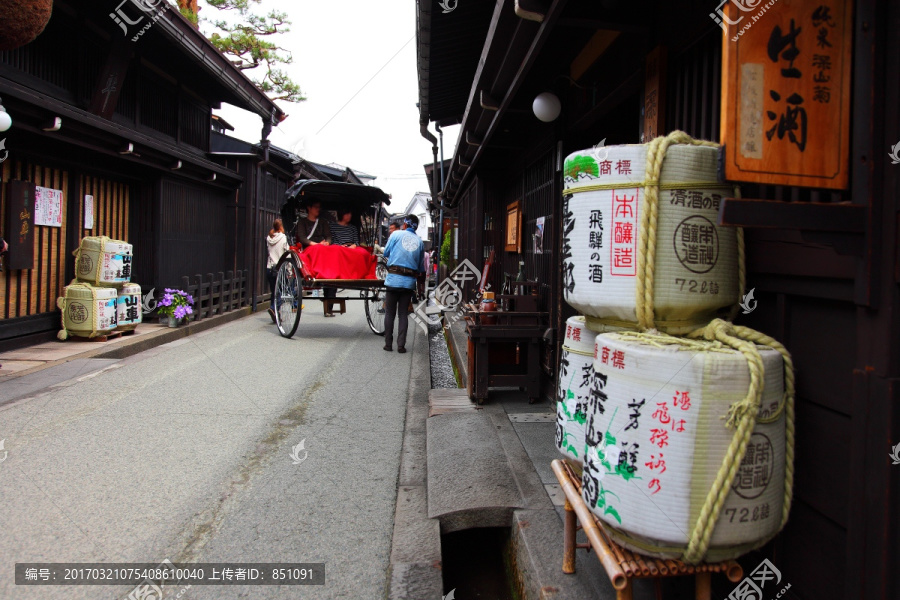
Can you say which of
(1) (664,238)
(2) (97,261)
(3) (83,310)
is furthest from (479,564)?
(2) (97,261)

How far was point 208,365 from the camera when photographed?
8852 millimetres

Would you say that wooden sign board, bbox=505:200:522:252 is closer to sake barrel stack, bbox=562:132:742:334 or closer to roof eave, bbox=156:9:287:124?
sake barrel stack, bbox=562:132:742:334

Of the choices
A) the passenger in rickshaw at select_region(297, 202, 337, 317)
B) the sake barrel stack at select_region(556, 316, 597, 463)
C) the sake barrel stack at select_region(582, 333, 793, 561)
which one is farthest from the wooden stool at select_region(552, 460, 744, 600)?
the passenger in rickshaw at select_region(297, 202, 337, 317)

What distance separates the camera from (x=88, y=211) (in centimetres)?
1074

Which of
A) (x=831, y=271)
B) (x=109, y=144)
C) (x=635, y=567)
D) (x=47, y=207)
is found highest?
(x=109, y=144)

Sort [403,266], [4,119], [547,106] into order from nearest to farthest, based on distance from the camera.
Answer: [547,106] → [4,119] → [403,266]

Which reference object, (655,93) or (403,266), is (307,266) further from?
(655,93)

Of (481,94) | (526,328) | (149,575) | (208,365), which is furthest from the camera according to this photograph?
(208,365)

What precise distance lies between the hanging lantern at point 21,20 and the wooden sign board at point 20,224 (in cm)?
333

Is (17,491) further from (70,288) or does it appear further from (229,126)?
(229,126)

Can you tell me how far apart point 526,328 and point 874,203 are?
4.43 metres

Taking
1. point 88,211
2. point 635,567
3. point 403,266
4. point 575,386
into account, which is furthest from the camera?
point 88,211

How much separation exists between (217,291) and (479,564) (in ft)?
39.3


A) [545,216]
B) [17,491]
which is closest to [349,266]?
[545,216]
